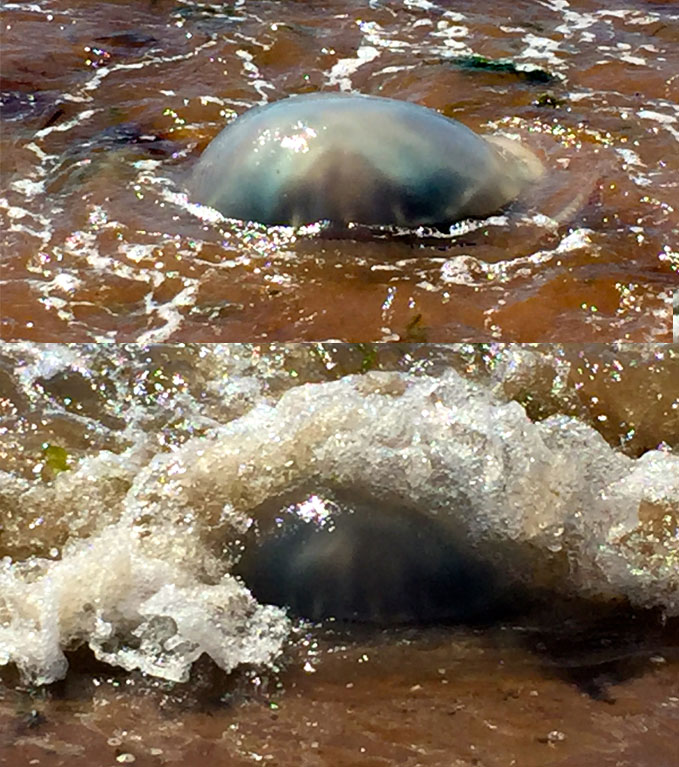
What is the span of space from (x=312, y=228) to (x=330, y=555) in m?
2.07

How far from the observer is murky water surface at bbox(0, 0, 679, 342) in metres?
3.71

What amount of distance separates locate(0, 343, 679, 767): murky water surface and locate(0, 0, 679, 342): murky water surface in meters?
0.46

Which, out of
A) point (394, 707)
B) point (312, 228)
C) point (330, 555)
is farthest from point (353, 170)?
point (394, 707)

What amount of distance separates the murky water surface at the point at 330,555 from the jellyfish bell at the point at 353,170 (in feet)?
3.54

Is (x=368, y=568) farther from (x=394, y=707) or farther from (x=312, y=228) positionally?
(x=312, y=228)

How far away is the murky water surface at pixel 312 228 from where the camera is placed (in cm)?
371

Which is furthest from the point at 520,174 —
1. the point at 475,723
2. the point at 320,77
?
the point at 475,723

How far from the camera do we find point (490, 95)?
5.54 m

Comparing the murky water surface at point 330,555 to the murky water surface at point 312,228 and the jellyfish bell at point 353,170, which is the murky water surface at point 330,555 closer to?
the murky water surface at point 312,228

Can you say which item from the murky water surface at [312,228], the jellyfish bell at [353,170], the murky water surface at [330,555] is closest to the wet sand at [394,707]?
the murky water surface at [330,555]

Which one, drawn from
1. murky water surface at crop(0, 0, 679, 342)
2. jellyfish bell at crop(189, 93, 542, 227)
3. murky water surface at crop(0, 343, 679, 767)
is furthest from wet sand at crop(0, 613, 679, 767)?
jellyfish bell at crop(189, 93, 542, 227)

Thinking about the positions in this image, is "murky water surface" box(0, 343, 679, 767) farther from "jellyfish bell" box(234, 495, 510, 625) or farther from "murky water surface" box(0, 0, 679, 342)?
"murky water surface" box(0, 0, 679, 342)

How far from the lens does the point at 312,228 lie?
13.6ft

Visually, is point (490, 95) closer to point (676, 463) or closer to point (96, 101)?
point (96, 101)
